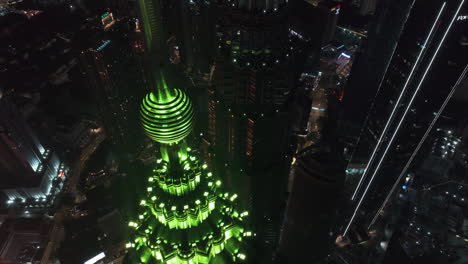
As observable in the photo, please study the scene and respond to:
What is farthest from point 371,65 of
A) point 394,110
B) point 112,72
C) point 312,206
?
point 112,72

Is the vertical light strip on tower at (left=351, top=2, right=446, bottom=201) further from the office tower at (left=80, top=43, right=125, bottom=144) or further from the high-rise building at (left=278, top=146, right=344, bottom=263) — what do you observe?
the office tower at (left=80, top=43, right=125, bottom=144)

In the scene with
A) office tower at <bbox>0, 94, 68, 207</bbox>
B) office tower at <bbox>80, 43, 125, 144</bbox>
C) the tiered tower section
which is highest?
the tiered tower section

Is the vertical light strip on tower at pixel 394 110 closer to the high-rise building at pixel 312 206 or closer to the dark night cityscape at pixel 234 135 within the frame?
the dark night cityscape at pixel 234 135

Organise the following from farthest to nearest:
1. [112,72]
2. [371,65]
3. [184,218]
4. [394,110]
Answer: [371,65], [112,72], [394,110], [184,218]

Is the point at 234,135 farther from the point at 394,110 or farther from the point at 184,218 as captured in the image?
the point at 394,110

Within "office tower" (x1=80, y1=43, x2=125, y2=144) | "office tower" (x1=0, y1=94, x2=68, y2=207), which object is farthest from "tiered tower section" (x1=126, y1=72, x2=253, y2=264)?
"office tower" (x1=0, y1=94, x2=68, y2=207)

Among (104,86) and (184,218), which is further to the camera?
(104,86)
